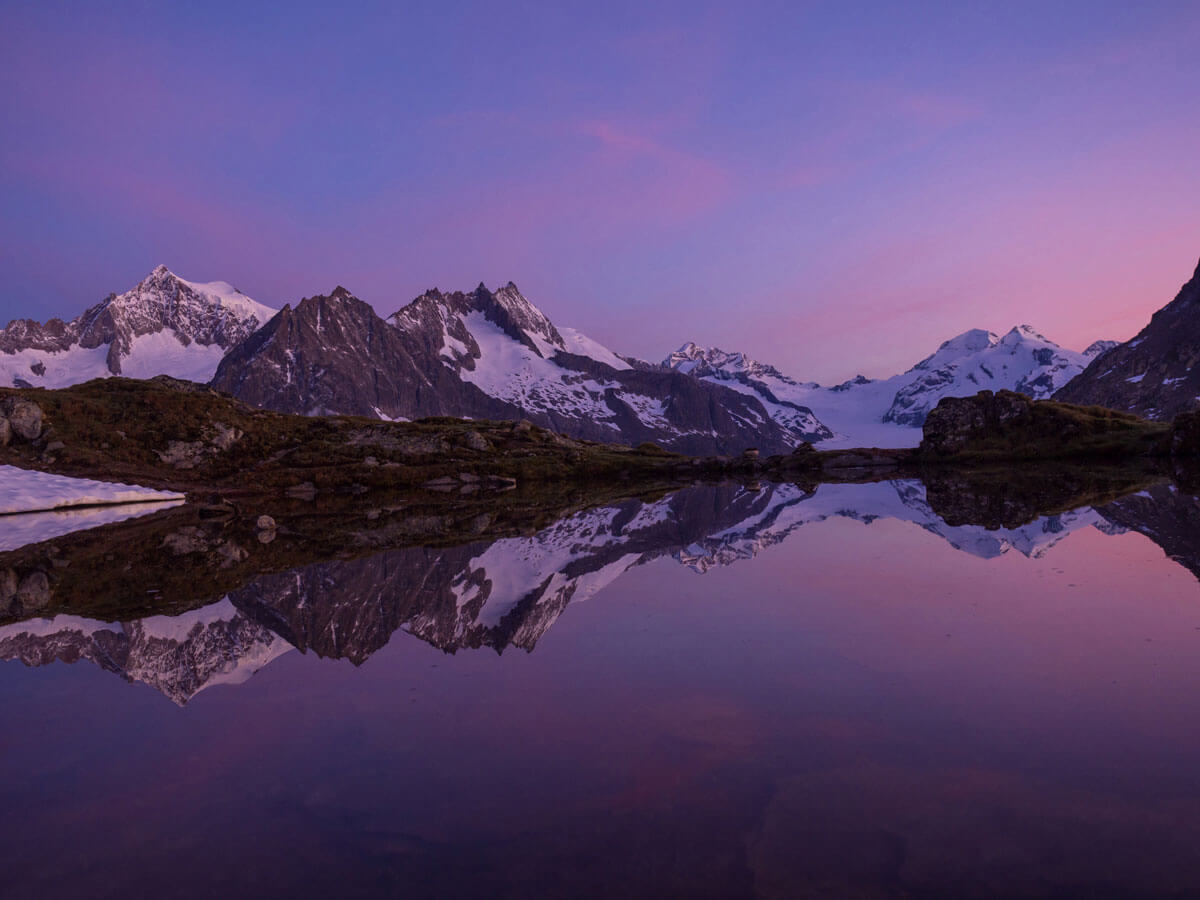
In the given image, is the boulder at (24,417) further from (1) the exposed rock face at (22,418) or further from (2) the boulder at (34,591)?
(2) the boulder at (34,591)

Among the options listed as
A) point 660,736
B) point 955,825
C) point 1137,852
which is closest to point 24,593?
point 660,736

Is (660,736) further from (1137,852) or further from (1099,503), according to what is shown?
(1099,503)

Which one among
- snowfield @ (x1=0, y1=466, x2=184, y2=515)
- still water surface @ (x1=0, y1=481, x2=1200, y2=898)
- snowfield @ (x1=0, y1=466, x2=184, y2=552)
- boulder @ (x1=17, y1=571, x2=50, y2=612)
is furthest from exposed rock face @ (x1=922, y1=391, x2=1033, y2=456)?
boulder @ (x1=17, y1=571, x2=50, y2=612)

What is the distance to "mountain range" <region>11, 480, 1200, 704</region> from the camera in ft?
50.0

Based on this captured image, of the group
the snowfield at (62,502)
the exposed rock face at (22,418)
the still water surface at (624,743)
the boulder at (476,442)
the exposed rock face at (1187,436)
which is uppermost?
the exposed rock face at (22,418)

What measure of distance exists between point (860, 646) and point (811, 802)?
6.38 meters

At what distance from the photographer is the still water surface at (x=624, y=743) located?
6.98 metres

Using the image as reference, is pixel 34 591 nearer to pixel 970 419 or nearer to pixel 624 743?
pixel 624 743

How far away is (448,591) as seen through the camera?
20.8m

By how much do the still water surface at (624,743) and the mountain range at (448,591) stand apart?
16 cm

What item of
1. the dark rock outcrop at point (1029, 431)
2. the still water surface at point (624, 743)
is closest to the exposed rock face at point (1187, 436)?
the dark rock outcrop at point (1029, 431)

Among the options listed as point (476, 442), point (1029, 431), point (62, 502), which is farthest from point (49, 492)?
point (1029, 431)

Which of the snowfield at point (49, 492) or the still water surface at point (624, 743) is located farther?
the snowfield at point (49, 492)

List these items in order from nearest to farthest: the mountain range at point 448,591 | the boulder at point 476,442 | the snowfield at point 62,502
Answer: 1. the mountain range at point 448,591
2. the snowfield at point 62,502
3. the boulder at point 476,442
